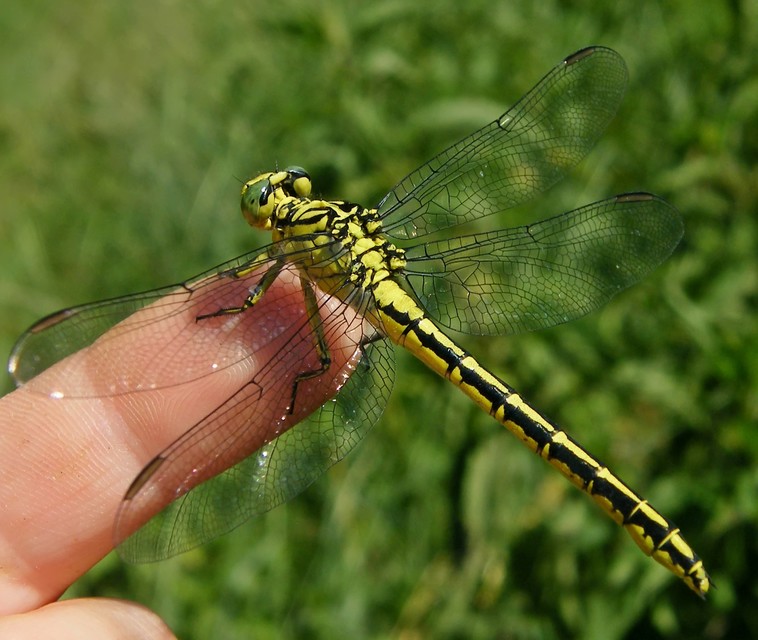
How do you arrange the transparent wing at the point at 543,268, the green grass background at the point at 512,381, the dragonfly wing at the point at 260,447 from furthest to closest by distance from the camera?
the green grass background at the point at 512,381
the transparent wing at the point at 543,268
the dragonfly wing at the point at 260,447

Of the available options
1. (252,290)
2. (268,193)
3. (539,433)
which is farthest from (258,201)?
(539,433)

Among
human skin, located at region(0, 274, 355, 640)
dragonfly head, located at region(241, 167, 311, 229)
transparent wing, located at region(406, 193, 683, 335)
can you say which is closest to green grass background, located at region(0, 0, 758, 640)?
transparent wing, located at region(406, 193, 683, 335)

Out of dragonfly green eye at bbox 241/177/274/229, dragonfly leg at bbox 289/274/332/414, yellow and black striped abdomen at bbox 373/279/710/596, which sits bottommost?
yellow and black striped abdomen at bbox 373/279/710/596

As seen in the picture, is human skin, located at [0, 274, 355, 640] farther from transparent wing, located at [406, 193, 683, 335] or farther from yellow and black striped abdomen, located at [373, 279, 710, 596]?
transparent wing, located at [406, 193, 683, 335]

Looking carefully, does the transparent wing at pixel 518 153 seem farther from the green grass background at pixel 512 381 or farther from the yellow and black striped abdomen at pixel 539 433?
the green grass background at pixel 512 381

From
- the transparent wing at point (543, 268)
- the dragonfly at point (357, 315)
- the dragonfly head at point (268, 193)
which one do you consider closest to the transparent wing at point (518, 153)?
the dragonfly at point (357, 315)

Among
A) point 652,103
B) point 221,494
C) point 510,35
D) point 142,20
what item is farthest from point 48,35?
point 221,494

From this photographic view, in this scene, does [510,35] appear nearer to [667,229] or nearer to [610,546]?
[667,229]

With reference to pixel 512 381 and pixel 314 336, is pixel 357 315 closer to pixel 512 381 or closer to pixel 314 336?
pixel 314 336
